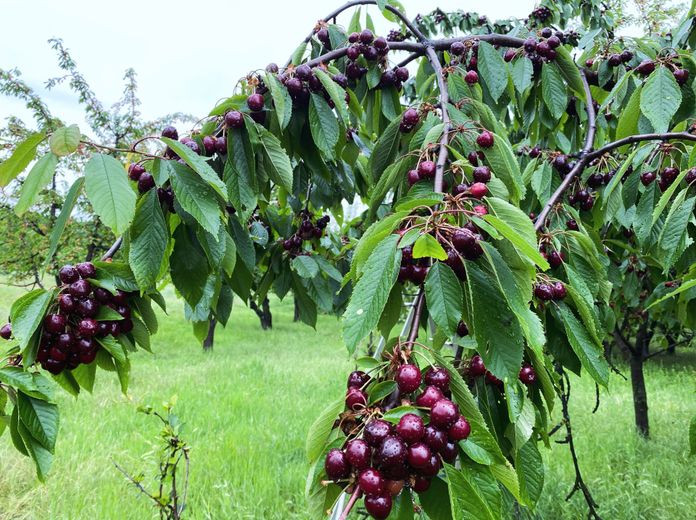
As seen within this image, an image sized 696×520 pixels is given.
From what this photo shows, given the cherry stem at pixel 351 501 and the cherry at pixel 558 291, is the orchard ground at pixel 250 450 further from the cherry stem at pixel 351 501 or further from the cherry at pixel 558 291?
the cherry stem at pixel 351 501

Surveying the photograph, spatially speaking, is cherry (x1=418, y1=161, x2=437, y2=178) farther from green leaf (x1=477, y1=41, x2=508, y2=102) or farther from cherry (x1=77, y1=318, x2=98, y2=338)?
cherry (x1=77, y1=318, x2=98, y2=338)

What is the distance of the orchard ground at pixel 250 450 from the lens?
305 cm

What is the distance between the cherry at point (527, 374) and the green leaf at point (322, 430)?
13.3 inches

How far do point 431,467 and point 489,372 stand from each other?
31cm

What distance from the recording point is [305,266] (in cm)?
171

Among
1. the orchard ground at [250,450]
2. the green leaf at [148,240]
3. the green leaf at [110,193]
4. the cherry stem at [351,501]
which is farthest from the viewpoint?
the orchard ground at [250,450]

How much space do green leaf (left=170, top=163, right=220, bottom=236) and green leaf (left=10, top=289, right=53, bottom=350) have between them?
1.09ft

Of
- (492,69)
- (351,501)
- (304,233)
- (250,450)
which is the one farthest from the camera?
(250,450)

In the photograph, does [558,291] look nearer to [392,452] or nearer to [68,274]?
[392,452]

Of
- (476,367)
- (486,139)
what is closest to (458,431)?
(476,367)

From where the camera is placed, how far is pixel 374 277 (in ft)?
2.05

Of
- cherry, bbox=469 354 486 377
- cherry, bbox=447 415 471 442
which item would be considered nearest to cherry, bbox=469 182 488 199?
cherry, bbox=469 354 486 377

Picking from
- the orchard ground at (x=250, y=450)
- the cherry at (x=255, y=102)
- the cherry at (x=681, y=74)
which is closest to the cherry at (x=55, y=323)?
the orchard ground at (x=250, y=450)

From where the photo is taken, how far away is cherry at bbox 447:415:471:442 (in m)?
0.56
